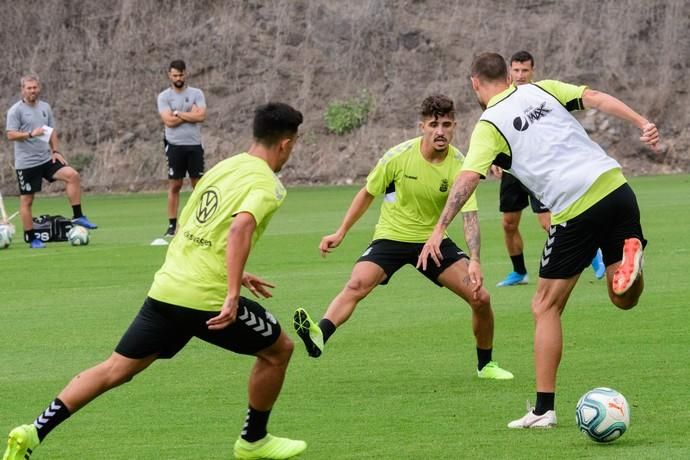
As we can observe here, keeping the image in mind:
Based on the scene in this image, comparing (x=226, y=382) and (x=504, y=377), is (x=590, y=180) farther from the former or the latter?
(x=226, y=382)

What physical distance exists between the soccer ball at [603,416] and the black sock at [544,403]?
0.40 meters

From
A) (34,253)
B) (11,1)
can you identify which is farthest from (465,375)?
(11,1)

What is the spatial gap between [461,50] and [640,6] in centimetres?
547

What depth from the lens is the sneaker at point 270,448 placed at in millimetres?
7309

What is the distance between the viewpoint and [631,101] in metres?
39.3

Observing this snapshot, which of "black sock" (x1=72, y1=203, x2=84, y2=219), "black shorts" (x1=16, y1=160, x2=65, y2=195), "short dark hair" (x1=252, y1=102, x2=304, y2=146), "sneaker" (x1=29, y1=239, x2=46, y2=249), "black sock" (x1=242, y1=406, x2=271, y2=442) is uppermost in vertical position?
"short dark hair" (x1=252, y1=102, x2=304, y2=146)

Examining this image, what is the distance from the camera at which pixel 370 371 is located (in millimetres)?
9883

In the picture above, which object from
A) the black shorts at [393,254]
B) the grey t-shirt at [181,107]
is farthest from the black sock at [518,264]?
the grey t-shirt at [181,107]

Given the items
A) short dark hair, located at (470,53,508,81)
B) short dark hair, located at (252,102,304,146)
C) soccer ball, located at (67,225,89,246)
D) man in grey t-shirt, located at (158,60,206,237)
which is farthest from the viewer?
man in grey t-shirt, located at (158,60,206,237)

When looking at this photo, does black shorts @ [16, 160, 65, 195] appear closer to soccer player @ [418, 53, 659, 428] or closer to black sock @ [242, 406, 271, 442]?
soccer player @ [418, 53, 659, 428]

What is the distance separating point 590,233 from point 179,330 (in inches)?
99.3

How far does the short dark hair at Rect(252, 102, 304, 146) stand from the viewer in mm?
7176

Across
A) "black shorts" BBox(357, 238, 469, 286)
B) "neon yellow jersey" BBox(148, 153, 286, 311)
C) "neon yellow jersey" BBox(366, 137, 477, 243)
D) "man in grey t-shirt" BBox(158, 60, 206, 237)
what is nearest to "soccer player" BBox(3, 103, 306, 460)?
"neon yellow jersey" BBox(148, 153, 286, 311)

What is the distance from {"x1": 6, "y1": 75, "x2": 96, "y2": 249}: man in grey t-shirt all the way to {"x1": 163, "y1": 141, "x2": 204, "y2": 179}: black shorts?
5.52ft
